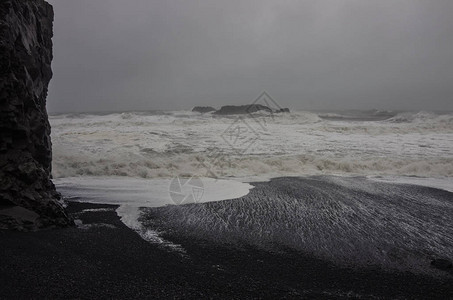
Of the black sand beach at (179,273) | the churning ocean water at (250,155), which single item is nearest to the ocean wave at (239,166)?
the churning ocean water at (250,155)

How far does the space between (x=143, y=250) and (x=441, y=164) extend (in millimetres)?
10948

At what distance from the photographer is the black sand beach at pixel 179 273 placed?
275cm

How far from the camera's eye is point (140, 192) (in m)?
7.34

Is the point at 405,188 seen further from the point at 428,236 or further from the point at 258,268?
the point at 258,268

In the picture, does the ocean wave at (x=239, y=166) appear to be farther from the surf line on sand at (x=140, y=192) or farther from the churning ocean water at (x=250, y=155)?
the surf line on sand at (x=140, y=192)

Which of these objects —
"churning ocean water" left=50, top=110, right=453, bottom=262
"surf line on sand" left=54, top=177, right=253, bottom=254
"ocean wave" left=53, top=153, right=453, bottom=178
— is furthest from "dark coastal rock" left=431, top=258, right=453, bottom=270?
"ocean wave" left=53, top=153, right=453, bottom=178

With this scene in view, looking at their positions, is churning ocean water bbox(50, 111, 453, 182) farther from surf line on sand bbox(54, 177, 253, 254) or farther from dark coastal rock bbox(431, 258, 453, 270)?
dark coastal rock bbox(431, 258, 453, 270)

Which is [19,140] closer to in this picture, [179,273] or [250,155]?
[179,273]

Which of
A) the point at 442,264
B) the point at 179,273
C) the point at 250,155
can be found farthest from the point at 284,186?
the point at 179,273

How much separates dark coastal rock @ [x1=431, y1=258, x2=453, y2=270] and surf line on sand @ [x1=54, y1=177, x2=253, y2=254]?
3.26 metres

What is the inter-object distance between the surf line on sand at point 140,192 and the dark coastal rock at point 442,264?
326 cm

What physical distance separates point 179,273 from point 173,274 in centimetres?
6

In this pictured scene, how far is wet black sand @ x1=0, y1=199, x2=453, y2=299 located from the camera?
2748 millimetres

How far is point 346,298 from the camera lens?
9.12ft
